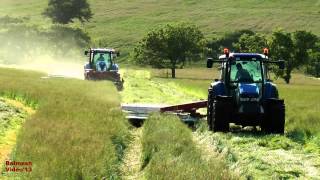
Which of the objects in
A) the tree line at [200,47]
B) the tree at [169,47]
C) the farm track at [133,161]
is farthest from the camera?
the tree at [169,47]

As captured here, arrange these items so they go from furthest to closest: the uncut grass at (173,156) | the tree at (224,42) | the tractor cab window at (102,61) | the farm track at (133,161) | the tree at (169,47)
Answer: the tree at (224,42), the tree at (169,47), the tractor cab window at (102,61), the farm track at (133,161), the uncut grass at (173,156)

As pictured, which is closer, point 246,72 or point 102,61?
point 246,72

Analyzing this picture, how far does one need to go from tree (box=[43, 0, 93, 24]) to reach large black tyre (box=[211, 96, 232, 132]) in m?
83.6

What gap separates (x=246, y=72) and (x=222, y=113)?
150 centimetres

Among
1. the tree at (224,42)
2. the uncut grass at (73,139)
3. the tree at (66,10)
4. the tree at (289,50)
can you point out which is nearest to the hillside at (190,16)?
the tree at (66,10)

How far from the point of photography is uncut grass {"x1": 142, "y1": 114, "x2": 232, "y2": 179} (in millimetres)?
8719

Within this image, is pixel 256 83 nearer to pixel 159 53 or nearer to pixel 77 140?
pixel 77 140

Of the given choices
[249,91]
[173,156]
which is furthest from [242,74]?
[173,156]

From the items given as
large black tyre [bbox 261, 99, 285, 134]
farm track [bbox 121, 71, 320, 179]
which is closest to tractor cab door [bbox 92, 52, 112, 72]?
farm track [bbox 121, 71, 320, 179]

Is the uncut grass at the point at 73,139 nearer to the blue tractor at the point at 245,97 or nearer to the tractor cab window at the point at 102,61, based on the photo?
the blue tractor at the point at 245,97

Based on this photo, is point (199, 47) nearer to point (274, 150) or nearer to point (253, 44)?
point (253, 44)

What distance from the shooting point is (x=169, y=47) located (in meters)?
68.1

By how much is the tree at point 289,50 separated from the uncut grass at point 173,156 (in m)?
48.1

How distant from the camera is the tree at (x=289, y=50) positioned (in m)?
61.5
